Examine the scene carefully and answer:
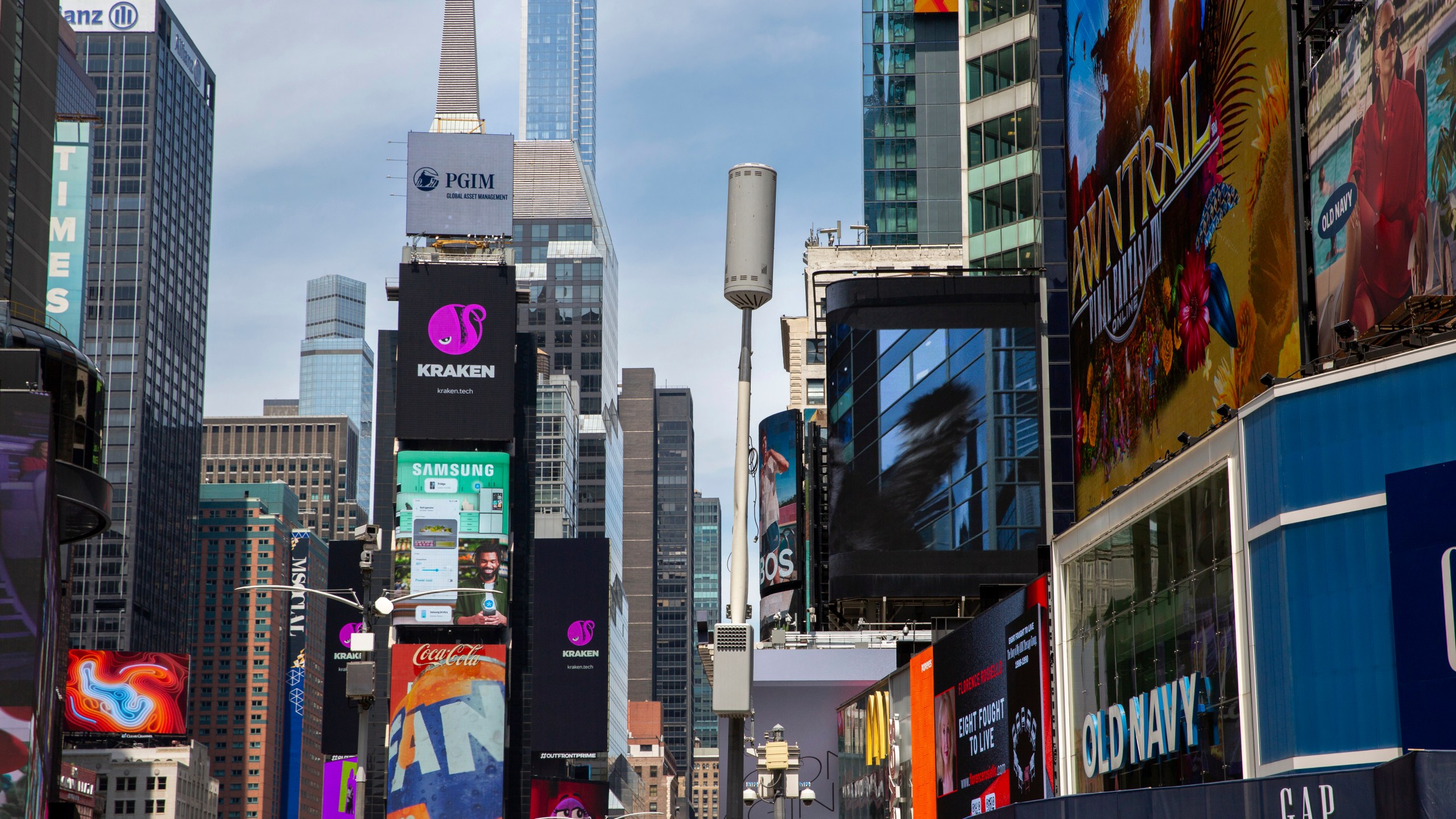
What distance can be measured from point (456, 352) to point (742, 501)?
107 m

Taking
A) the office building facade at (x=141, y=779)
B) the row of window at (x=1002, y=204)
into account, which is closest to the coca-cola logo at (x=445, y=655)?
the row of window at (x=1002, y=204)

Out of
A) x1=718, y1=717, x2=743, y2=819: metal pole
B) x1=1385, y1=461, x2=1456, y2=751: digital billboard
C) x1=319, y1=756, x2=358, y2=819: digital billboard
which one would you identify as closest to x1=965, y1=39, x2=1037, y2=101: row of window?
x1=1385, y1=461, x2=1456, y2=751: digital billboard

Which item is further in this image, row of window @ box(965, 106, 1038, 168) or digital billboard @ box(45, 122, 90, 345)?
digital billboard @ box(45, 122, 90, 345)

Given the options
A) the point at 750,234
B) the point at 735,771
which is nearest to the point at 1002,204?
the point at 750,234

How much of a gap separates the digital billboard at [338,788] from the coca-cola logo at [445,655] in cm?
1250

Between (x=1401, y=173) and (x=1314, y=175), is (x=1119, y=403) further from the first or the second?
(x=1401, y=173)

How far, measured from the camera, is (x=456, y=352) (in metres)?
120

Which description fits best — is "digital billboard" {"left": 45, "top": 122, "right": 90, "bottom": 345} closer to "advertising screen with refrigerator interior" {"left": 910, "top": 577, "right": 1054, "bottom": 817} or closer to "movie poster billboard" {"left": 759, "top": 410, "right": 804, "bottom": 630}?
"movie poster billboard" {"left": 759, "top": 410, "right": 804, "bottom": 630}

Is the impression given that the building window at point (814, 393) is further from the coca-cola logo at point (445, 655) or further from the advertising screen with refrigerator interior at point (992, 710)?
the advertising screen with refrigerator interior at point (992, 710)

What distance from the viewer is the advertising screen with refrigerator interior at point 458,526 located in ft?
380

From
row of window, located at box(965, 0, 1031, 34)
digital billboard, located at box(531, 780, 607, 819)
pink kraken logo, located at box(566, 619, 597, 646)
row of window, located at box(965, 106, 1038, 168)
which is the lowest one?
digital billboard, located at box(531, 780, 607, 819)

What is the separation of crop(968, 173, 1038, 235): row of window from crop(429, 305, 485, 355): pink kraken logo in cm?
5315

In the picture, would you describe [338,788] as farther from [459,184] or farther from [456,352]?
[459,184]

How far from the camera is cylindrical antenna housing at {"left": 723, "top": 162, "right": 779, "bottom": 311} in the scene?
1461cm
